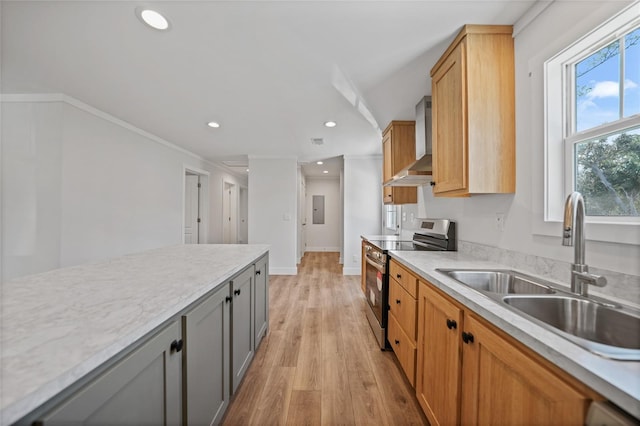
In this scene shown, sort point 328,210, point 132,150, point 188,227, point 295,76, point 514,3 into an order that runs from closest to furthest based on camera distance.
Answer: point 514,3 < point 295,76 < point 132,150 < point 188,227 < point 328,210

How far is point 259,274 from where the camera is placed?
223 cm

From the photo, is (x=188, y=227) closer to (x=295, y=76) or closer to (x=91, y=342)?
(x=295, y=76)

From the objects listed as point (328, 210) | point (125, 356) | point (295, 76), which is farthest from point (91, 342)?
point (328, 210)

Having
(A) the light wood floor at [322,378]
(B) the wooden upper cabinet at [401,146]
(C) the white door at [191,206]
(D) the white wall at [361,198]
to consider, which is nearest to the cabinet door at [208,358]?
(A) the light wood floor at [322,378]

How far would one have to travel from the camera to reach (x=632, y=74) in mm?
1115

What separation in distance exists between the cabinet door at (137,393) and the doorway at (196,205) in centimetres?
520

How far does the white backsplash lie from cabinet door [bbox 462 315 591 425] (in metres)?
0.57

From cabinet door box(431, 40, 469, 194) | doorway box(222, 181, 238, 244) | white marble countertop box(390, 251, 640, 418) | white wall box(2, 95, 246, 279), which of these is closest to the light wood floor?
white marble countertop box(390, 251, 640, 418)

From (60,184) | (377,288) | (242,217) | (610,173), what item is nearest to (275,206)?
(60,184)

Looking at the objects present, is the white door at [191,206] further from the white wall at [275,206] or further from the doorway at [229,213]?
the white wall at [275,206]

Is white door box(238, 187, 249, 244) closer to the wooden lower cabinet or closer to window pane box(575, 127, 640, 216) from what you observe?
the wooden lower cabinet

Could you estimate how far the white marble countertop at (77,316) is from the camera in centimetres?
50

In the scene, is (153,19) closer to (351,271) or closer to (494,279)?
(494,279)

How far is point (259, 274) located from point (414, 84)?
218cm
